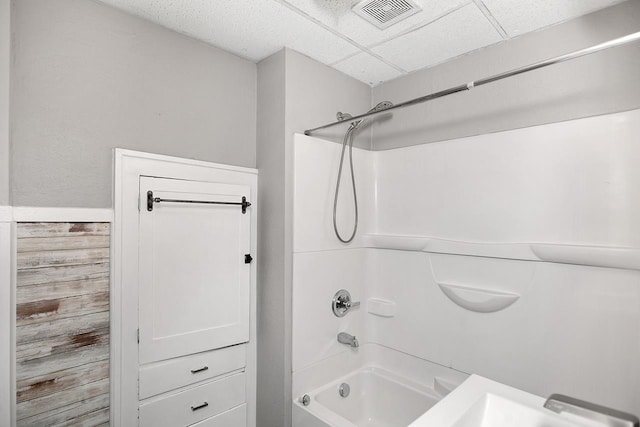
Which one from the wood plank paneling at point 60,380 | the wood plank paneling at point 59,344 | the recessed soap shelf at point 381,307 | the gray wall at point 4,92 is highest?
the gray wall at point 4,92

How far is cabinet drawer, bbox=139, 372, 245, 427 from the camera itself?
1.59 meters

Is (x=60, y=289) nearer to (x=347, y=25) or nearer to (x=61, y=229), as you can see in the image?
(x=61, y=229)

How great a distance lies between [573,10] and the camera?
1492 millimetres

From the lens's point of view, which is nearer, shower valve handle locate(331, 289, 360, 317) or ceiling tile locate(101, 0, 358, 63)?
ceiling tile locate(101, 0, 358, 63)

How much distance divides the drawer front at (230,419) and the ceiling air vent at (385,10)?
2129 millimetres

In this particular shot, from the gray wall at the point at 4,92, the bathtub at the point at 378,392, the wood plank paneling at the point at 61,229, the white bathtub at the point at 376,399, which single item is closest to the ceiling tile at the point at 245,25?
the gray wall at the point at 4,92

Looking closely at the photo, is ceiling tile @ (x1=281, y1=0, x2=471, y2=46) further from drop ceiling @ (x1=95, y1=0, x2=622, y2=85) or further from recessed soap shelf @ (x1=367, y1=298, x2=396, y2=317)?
recessed soap shelf @ (x1=367, y1=298, x2=396, y2=317)

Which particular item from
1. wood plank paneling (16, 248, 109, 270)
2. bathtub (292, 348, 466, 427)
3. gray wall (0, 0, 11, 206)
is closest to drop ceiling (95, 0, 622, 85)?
gray wall (0, 0, 11, 206)

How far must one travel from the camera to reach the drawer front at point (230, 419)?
1.77 metres

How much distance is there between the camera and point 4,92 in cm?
123

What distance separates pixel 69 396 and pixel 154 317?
0.41m

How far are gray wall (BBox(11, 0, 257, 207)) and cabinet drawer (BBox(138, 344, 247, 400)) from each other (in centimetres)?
83

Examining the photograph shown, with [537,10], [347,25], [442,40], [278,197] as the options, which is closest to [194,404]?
[278,197]

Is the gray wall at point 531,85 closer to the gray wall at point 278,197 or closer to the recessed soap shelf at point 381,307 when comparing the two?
the gray wall at point 278,197
